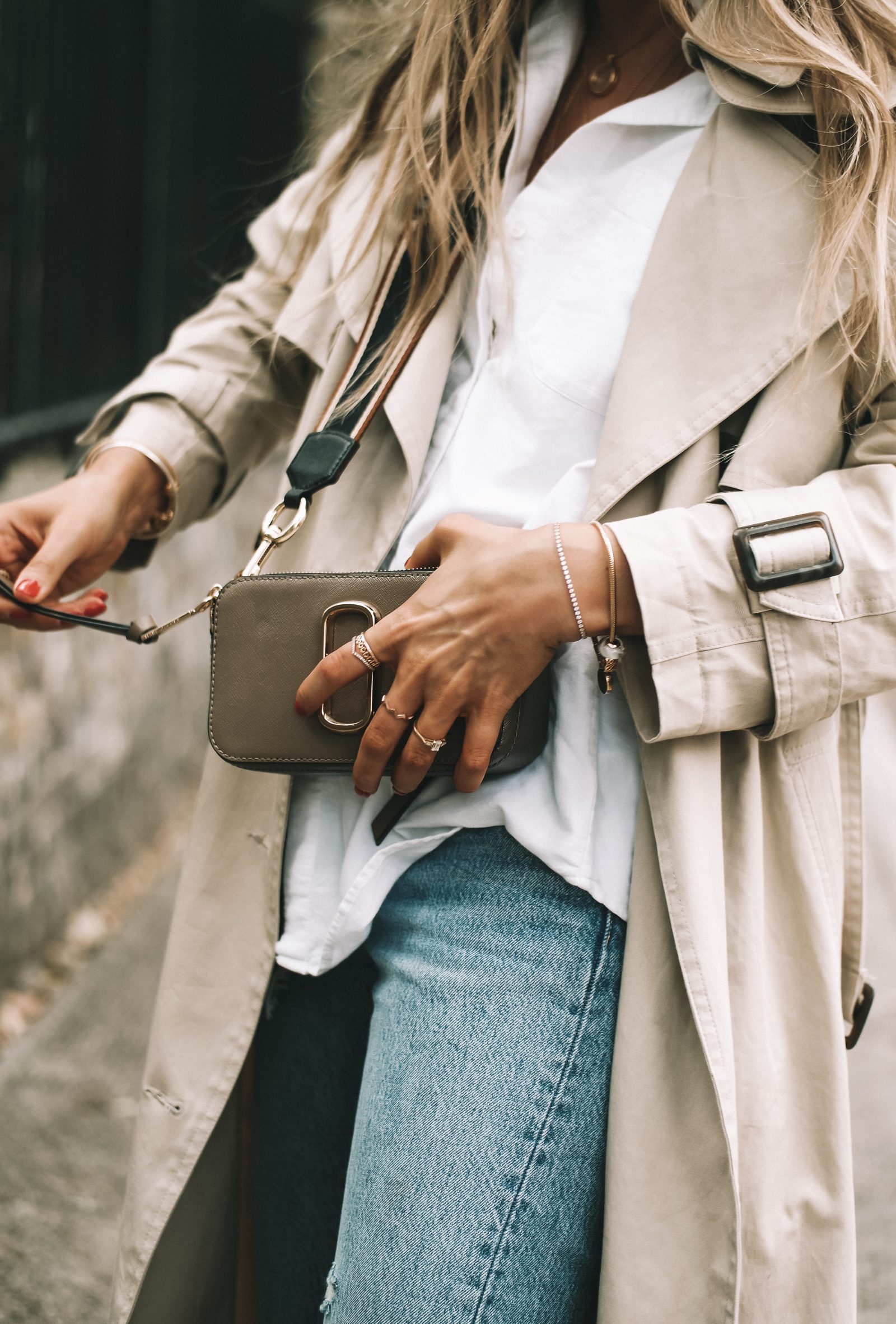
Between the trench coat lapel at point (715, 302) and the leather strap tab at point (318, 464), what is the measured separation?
310 mm

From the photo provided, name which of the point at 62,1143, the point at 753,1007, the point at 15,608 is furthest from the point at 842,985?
the point at 62,1143

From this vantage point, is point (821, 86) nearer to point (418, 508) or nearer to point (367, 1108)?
point (418, 508)

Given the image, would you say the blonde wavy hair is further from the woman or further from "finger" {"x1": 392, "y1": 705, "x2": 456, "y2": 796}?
"finger" {"x1": 392, "y1": 705, "x2": 456, "y2": 796}

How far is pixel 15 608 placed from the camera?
142cm

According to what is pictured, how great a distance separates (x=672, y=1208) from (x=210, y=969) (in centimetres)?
62

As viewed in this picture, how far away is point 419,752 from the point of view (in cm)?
111

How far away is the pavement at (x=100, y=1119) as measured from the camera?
211cm

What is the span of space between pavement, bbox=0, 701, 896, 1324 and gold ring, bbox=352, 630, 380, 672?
79 cm

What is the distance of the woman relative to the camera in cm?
109

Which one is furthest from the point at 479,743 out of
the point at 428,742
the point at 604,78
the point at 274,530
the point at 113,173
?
Answer: the point at 113,173

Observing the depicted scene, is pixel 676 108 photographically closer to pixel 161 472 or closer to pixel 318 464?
pixel 318 464

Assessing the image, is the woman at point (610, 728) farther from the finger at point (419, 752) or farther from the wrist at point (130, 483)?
the wrist at point (130, 483)

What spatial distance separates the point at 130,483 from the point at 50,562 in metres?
0.19

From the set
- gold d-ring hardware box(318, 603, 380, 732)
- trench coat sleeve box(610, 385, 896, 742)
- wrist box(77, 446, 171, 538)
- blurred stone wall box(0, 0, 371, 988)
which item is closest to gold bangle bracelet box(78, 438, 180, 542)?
wrist box(77, 446, 171, 538)
